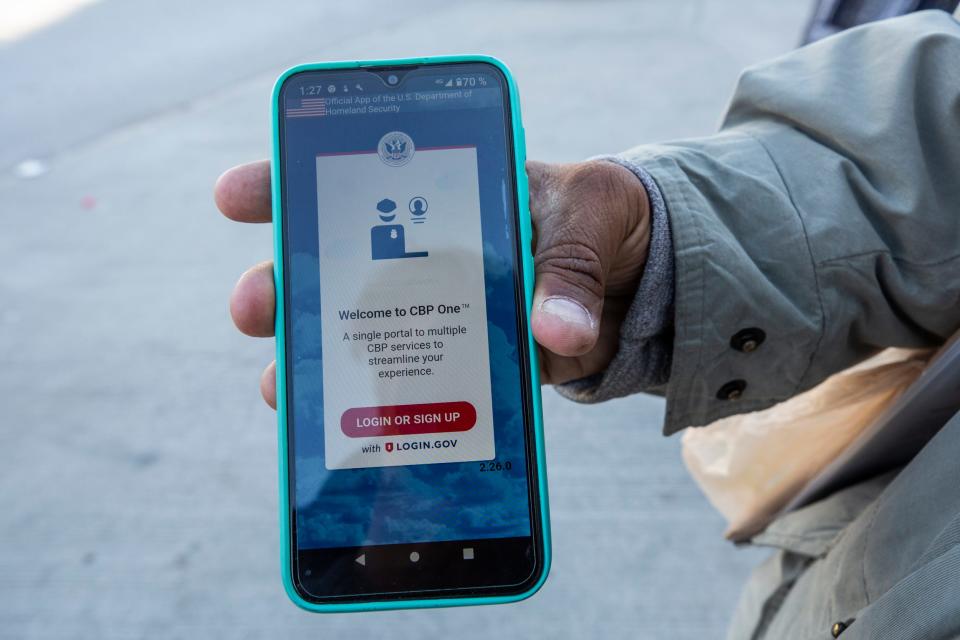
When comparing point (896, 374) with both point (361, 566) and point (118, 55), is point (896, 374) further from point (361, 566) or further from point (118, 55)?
point (118, 55)

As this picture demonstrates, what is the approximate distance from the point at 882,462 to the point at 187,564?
1328mm

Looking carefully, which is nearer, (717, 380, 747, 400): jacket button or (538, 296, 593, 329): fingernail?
(538, 296, 593, 329): fingernail

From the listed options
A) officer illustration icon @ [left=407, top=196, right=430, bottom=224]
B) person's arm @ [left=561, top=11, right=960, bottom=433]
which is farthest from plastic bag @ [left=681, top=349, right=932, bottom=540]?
officer illustration icon @ [left=407, top=196, right=430, bottom=224]

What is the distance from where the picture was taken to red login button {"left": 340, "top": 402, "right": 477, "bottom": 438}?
0.85 m

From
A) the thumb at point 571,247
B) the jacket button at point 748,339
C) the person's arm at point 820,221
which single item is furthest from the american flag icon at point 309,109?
the jacket button at point 748,339

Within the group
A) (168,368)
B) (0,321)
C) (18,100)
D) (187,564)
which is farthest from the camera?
(18,100)

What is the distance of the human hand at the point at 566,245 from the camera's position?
2.61ft

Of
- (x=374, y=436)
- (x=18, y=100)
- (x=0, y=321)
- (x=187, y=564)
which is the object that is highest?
(x=374, y=436)

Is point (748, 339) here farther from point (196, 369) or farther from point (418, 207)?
point (196, 369)

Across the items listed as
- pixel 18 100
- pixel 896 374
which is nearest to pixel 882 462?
pixel 896 374

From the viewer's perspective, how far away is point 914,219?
2.73 feet

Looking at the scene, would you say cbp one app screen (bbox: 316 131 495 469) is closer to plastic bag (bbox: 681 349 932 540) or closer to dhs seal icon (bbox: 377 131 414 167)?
dhs seal icon (bbox: 377 131 414 167)

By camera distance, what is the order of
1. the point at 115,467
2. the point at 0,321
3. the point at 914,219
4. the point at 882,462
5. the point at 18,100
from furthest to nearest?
1. the point at 18,100
2. the point at 0,321
3. the point at 115,467
4. the point at 882,462
5. the point at 914,219

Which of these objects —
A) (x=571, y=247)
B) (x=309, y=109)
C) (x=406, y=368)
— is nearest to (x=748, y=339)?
(x=571, y=247)
